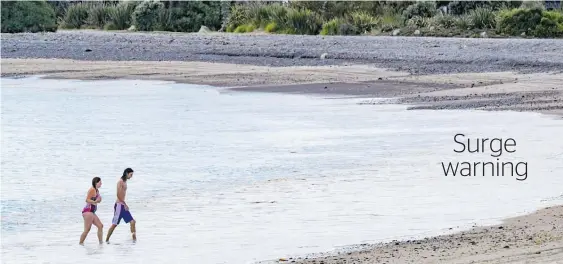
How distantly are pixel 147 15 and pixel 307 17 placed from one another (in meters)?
7.20

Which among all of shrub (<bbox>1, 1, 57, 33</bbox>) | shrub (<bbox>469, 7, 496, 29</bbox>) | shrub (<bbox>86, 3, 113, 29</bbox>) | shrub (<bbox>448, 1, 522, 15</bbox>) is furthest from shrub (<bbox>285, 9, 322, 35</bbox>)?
→ shrub (<bbox>86, 3, 113, 29</bbox>)

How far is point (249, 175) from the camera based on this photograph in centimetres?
1417

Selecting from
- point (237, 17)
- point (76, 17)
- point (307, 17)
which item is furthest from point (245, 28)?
point (76, 17)

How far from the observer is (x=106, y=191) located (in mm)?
13320

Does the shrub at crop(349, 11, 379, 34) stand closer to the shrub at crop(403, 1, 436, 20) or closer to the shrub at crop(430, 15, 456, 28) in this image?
the shrub at crop(403, 1, 436, 20)

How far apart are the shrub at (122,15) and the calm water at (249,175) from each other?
19235 millimetres

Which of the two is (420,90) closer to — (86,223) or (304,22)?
(304,22)

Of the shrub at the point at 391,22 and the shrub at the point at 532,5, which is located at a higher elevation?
the shrub at the point at 532,5

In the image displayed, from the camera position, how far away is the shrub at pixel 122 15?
42.2m

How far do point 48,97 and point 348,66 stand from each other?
21.0 feet

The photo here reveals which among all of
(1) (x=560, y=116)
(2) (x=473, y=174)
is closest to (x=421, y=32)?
(1) (x=560, y=116)

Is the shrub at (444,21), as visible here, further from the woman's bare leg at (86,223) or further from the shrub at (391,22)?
the woman's bare leg at (86,223)

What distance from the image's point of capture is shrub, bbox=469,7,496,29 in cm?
3206

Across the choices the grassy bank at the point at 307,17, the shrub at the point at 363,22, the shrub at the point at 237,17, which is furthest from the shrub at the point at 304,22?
the shrub at the point at 237,17
